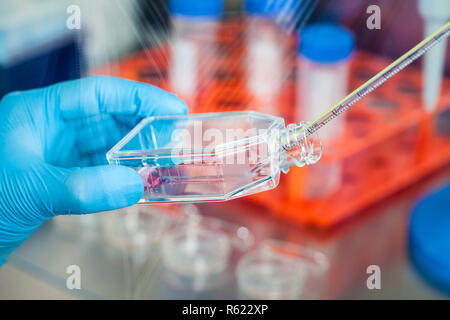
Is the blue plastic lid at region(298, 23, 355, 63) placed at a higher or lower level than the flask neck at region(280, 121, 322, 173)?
higher

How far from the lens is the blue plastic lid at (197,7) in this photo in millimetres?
1180

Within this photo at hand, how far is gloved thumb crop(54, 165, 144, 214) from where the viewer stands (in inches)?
29.6

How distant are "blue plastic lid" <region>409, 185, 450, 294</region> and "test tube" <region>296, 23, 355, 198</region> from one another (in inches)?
6.9

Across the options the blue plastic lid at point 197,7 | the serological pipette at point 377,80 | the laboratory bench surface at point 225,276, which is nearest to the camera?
the serological pipette at point 377,80

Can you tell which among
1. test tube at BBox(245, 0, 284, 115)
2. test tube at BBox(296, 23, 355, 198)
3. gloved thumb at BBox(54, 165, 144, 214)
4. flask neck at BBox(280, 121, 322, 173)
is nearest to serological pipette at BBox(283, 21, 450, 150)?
flask neck at BBox(280, 121, 322, 173)

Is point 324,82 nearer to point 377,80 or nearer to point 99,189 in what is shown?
point 377,80

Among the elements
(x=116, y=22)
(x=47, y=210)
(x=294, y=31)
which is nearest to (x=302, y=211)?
(x=294, y=31)

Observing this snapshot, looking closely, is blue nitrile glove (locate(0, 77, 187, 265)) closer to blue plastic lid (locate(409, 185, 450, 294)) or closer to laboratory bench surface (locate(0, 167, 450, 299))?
laboratory bench surface (locate(0, 167, 450, 299))

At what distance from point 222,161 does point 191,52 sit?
0.55 meters

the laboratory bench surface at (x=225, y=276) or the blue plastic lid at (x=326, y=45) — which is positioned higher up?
the blue plastic lid at (x=326, y=45)

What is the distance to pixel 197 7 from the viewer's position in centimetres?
118

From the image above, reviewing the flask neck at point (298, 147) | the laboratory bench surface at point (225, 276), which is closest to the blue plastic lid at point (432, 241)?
the laboratory bench surface at point (225, 276)

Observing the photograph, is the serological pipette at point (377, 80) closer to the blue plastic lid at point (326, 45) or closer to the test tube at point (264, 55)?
the blue plastic lid at point (326, 45)

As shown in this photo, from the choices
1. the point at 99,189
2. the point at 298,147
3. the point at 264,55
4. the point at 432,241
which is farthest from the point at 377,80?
the point at 264,55
